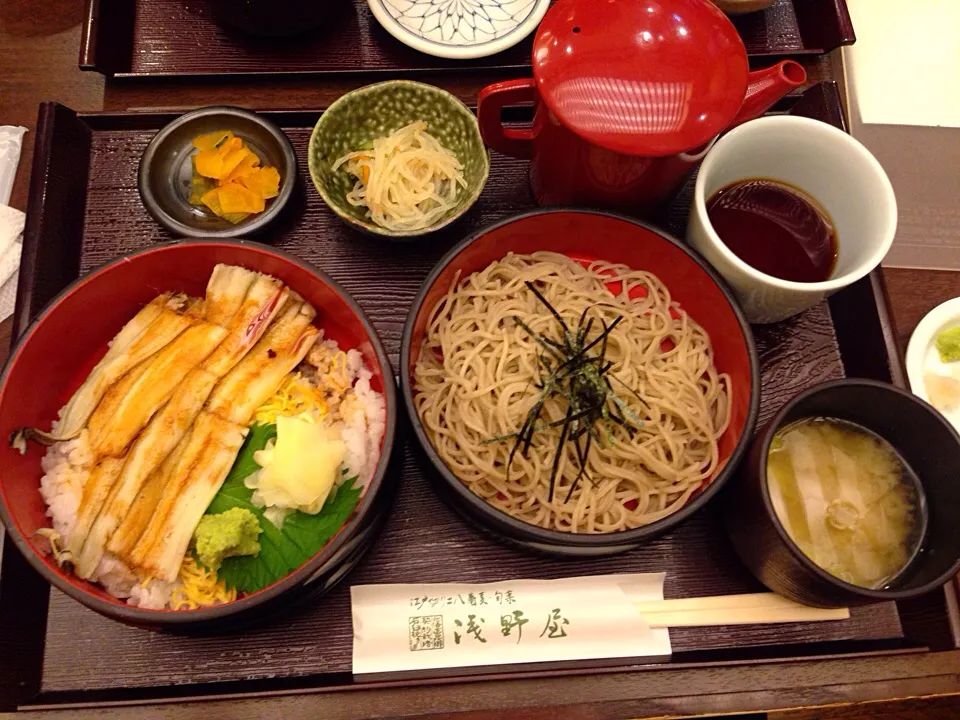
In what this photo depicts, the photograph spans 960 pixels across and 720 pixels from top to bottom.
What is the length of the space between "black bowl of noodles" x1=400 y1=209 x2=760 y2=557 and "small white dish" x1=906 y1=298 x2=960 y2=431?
0.58 metres

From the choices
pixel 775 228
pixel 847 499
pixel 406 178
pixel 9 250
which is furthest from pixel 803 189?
pixel 9 250

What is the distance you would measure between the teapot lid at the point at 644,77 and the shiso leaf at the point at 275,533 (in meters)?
0.90

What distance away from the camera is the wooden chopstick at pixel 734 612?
1445mm

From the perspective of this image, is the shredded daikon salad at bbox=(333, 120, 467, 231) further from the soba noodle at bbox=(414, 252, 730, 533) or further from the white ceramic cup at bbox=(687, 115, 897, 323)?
the white ceramic cup at bbox=(687, 115, 897, 323)

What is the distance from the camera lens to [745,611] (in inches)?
57.1

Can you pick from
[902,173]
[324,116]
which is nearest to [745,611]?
[902,173]

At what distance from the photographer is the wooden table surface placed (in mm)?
1825

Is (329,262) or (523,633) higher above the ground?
(329,262)

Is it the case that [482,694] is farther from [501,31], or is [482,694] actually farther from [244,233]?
[501,31]

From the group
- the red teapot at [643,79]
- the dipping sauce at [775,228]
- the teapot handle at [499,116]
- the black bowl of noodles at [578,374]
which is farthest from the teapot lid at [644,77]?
the dipping sauce at [775,228]

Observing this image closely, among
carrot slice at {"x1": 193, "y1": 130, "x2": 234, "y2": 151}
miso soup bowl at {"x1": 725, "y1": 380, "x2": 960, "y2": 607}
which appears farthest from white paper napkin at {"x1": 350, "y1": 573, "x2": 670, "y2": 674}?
carrot slice at {"x1": 193, "y1": 130, "x2": 234, "y2": 151}

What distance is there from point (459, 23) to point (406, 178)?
57 cm

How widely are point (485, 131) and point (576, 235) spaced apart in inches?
12.7

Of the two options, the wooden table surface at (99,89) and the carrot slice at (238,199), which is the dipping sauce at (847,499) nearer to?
the wooden table surface at (99,89)
